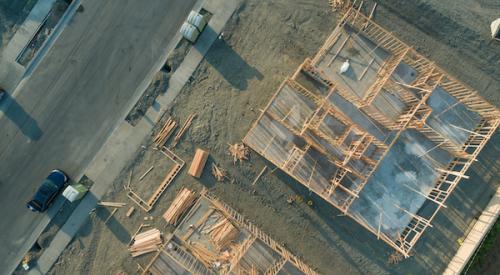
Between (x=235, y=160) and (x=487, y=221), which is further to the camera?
(x=235, y=160)

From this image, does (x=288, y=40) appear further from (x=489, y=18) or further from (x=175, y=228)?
(x=175, y=228)

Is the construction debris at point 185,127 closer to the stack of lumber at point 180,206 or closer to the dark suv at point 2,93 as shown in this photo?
the stack of lumber at point 180,206

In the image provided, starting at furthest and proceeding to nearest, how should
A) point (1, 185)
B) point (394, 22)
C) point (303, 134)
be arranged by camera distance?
point (1, 185), point (394, 22), point (303, 134)

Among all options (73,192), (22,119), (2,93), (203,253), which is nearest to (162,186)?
(203,253)

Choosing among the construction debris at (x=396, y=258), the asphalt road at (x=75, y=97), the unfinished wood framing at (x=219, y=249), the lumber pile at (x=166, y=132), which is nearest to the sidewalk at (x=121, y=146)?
the asphalt road at (x=75, y=97)

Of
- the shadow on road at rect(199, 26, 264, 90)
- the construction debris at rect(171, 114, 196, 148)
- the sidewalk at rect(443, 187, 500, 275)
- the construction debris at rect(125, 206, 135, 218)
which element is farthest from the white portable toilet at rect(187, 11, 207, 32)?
the sidewalk at rect(443, 187, 500, 275)

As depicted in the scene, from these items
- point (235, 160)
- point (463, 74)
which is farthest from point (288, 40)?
point (463, 74)

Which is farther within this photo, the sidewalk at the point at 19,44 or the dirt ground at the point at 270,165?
the sidewalk at the point at 19,44
